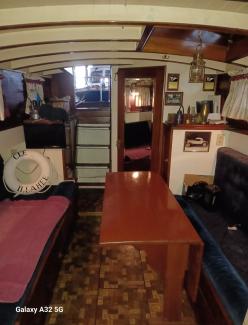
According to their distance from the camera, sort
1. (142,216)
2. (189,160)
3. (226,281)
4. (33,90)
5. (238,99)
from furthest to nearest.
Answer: (33,90) < (189,160) < (238,99) < (142,216) < (226,281)

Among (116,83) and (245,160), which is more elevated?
(116,83)

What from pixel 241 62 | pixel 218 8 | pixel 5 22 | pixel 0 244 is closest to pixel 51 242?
pixel 0 244

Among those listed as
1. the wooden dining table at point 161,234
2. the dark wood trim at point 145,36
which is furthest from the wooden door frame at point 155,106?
the wooden dining table at point 161,234

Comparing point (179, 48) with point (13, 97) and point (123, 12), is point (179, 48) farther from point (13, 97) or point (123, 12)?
point (13, 97)

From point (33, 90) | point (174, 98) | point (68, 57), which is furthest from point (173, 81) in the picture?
point (33, 90)

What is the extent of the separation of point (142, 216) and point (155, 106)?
8.00 ft

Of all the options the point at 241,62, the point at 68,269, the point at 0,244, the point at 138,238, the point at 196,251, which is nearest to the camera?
the point at 138,238

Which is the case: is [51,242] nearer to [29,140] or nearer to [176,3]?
[29,140]

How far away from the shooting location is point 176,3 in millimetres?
1281

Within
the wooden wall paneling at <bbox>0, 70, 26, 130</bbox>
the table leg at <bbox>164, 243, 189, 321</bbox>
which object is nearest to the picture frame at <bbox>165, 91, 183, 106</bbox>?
the wooden wall paneling at <bbox>0, 70, 26, 130</bbox>

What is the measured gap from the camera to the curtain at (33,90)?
3103 mm

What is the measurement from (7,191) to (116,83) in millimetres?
2515

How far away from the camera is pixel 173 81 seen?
3424mm

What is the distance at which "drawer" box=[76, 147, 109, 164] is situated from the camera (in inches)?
164
